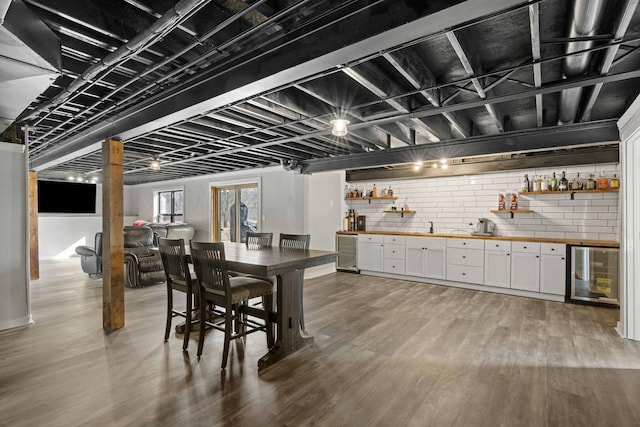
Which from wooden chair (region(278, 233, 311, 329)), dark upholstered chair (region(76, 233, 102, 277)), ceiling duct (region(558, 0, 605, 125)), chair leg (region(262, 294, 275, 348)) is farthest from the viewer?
dark upholstered chair (region(76, 233, 102, 277))

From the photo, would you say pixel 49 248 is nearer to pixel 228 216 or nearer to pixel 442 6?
pixel 228 216

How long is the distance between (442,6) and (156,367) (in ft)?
10.3

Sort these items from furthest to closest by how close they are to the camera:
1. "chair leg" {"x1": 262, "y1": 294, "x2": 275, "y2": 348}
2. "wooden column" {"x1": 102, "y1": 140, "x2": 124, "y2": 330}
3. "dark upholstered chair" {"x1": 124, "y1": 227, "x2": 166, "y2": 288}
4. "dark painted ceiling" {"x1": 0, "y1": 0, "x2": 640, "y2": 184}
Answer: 1. "dark upholstered chair" {"x1": 124, "y1": 227, "x2": 166, "y2": 288}
2. "wooden column" {"x1": 102, "y1": 140, "x2": 124, "y2": 330}
3. "chair leg" {"x1": 262, "y1": 294, "x2": 275, "y2": 348}
4. "dark painted ceiling" {"x1": 0, "y1": 0, "x2": 640, "y2": 184}

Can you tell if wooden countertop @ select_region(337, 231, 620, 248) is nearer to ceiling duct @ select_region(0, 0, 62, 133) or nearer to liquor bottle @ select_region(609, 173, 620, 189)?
liquor bottle @ select_region(609, 173, 620, 189)

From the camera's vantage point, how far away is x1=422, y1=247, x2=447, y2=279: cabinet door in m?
5.80

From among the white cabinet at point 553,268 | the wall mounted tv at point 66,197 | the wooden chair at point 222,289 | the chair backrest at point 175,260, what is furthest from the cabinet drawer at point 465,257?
the wall mounted tv at point 66,197

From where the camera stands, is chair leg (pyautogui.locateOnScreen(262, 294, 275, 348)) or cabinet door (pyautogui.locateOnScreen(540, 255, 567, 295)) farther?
cabinet door (pyautogui.locateOnScreen(540, 255, 567, 295))

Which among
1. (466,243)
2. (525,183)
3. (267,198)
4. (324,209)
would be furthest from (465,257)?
(267,198)

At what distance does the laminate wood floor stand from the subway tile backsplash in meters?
1.56

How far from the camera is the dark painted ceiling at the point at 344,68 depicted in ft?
5.99

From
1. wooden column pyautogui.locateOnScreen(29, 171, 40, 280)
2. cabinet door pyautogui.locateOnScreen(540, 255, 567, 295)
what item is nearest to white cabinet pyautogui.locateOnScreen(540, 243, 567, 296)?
cabinet door pyautogui.locateOnScreen(540, 255, 567, 295)

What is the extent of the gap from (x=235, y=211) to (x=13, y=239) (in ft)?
16.7

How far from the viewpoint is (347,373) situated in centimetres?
263

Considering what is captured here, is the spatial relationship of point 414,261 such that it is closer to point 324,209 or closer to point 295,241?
point 324,209
